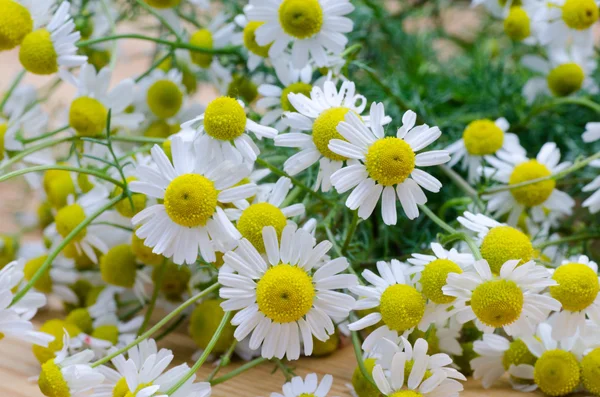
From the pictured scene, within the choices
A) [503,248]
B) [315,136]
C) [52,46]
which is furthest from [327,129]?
[52,46]

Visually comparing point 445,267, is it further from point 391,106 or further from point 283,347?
point 391,106

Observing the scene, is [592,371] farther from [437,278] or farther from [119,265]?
[119,265]

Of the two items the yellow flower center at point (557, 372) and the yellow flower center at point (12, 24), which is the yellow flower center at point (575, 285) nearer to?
the yellow flower center at point (557, 372)

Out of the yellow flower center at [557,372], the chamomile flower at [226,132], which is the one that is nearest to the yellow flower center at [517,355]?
the yellow flower center at [557,372]

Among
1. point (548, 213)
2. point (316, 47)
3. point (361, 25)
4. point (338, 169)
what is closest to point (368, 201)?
point (338, 169)

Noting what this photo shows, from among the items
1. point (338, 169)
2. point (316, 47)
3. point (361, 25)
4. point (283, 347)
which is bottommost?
point (283, 347)

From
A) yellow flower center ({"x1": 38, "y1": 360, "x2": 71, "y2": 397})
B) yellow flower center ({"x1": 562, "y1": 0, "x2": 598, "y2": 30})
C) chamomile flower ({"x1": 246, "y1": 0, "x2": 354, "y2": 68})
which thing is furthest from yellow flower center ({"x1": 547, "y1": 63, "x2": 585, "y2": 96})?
yellow flower center ({"x1": 38, "y1": 360, "x2": 71, "y2": 397})

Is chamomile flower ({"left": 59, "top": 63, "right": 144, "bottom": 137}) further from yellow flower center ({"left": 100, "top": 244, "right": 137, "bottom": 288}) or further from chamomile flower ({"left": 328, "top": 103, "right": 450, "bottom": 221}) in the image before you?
chamomile flower ({"left": 328, "top": 103, "right": 450, "bottom": 221})
